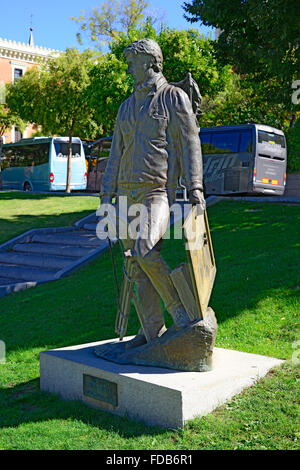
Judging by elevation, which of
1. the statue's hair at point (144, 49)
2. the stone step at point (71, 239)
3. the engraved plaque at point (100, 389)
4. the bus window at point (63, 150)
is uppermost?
the bus window at point (63, 150)

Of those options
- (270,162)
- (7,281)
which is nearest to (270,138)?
(270,162)

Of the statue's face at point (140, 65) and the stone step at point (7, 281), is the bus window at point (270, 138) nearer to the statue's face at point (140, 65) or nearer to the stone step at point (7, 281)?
the stone step at point (7, 281)

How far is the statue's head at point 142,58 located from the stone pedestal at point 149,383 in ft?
8.84

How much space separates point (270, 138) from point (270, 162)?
3.29 ft

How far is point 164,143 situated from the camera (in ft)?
16.4

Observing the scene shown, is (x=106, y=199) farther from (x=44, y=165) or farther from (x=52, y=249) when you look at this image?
(x=44, y=165)

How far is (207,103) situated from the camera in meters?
34.1

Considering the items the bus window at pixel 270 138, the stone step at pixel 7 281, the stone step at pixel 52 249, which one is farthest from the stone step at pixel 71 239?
the bus window at pixel 270 138

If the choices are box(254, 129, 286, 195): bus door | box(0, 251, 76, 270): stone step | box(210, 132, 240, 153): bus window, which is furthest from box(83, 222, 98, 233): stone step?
box(254, 129, 286, 195): bus door

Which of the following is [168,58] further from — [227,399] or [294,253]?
[227,399]

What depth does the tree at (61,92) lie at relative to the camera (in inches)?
995

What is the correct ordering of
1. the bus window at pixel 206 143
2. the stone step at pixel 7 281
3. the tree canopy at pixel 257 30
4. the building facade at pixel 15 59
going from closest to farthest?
the tree canopy at pixel 257 30 < the stone step at pixel 7 281 < the bus window at pixel 206 143 < the building facade at pixel 15 59

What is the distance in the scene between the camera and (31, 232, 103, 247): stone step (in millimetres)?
13930

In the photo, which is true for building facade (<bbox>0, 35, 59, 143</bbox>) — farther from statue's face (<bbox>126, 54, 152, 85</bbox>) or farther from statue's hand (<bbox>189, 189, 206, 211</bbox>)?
statue's hand (<bbox>189, 189, 206, 211</bbox>)
